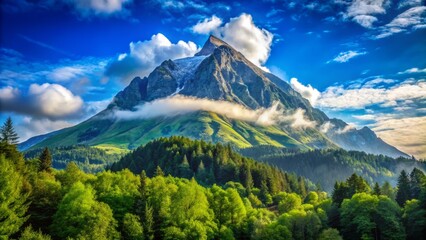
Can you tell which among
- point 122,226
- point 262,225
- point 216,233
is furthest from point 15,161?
point 262,225

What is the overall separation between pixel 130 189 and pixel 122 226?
17610 millimetres

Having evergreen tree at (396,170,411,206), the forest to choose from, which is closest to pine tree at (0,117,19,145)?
the forest

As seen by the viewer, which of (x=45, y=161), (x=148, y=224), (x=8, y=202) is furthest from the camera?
(x=45, y=161)

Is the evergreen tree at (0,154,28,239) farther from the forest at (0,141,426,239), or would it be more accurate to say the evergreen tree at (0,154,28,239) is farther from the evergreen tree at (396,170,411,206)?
the evergreen tree at (396,170,411,206)

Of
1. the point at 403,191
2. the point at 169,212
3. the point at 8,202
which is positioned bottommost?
the point at 169,212

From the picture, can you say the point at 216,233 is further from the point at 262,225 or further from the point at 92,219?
the point at 92,219

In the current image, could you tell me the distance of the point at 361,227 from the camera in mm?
110625

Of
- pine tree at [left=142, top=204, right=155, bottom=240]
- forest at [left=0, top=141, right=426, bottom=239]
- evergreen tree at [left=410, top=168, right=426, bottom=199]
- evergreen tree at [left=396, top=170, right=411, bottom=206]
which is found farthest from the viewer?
evergreen tree at [left=396, top=170, right=411, bottom=206]

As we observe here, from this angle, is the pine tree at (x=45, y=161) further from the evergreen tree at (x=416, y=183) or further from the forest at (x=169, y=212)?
the evergreen tree at (x=416, y=183)

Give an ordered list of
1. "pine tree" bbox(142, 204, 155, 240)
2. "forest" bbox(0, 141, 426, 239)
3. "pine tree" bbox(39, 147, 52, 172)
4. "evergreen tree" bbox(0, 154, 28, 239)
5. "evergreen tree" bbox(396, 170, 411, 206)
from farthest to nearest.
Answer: "evergreen tree" bbox(396, 170, 411, 206), "pine tree" bbox(39, 147, 52, 172), "pine tree" bbox(142, 204, 155, 240), "forest" bbox(0, 141, 426, 239), "evergreen tree" bbox(0, 154, 28, 239)

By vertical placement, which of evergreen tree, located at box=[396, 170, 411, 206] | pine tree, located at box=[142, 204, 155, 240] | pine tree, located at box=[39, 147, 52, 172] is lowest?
pine tree, located at box=[142, 204, 155, 240]

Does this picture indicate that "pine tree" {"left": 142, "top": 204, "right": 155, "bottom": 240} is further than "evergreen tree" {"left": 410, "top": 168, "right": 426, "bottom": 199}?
No

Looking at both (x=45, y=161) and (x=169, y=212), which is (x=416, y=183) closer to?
(x=169, y=212)

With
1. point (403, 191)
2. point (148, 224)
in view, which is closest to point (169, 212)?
point (148, 224)
